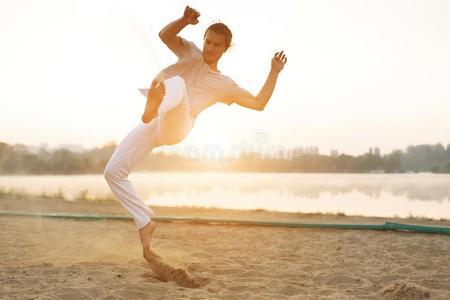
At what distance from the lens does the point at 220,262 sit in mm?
5832

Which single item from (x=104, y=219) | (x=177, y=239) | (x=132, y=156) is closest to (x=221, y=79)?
(x=132, y=156)

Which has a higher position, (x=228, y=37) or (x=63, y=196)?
(x=228, y=37)

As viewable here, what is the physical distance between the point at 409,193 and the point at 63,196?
11909 mm

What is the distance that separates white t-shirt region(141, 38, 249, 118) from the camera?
4.79 metres

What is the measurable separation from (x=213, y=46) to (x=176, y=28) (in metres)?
0.38

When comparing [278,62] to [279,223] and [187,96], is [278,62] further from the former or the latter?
[279,223]

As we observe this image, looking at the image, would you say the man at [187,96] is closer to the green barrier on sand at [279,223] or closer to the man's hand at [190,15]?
the man's hand at [190,15]

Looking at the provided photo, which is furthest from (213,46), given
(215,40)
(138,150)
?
(138,150)

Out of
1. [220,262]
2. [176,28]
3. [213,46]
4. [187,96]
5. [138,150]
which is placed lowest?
[220,262]

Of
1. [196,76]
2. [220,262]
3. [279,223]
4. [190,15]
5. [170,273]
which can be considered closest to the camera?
[190,15]

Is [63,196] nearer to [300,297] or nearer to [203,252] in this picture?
[203,252]

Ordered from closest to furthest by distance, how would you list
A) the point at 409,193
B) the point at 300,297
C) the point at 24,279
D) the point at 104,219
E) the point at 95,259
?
the point at 300,297, the point at 24,279, the point at 95,259, the point at 104,219, the point at 409,193

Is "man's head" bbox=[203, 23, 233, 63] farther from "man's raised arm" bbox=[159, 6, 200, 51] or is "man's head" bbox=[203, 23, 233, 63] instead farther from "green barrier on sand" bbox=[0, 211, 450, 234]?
"green barrier on sand" bbox=[0, 211, 450, 234]

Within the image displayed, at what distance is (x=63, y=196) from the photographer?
14.6 metres
